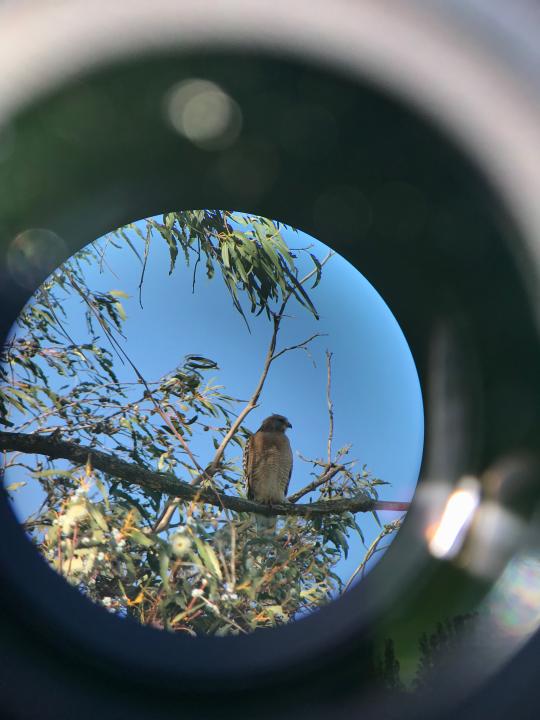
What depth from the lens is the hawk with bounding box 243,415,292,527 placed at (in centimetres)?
219

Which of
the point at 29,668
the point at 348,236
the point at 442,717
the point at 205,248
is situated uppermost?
the point at 205,248

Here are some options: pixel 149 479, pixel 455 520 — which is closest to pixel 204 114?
pixel 455 520

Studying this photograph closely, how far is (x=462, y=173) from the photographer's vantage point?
42cm

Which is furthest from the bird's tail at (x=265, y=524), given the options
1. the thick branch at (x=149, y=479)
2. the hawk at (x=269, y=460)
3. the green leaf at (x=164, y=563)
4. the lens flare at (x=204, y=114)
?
A: the lens flare at (x=204, y=114)

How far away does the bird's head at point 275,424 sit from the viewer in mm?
2307

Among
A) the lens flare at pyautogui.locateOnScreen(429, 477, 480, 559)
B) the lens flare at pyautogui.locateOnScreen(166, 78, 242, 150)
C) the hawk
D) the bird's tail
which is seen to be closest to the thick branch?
the bird's tail

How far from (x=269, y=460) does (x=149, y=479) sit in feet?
2.80

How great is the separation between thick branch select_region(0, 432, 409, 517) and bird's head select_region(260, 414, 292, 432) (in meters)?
→ 0.50

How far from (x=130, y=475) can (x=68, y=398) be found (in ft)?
0.79

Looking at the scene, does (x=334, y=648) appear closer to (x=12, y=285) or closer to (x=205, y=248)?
(x=12, y=285)

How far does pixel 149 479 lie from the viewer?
1.49 m

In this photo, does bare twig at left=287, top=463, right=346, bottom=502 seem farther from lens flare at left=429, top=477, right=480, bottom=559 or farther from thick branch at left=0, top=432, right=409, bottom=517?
lens flare at left=429, top=477, right=480, bottom=559

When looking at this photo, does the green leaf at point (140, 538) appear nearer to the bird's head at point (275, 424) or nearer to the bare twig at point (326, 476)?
the bare twig at point (326, 476)

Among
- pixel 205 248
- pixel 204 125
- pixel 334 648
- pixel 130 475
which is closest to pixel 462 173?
pixel 204 125
